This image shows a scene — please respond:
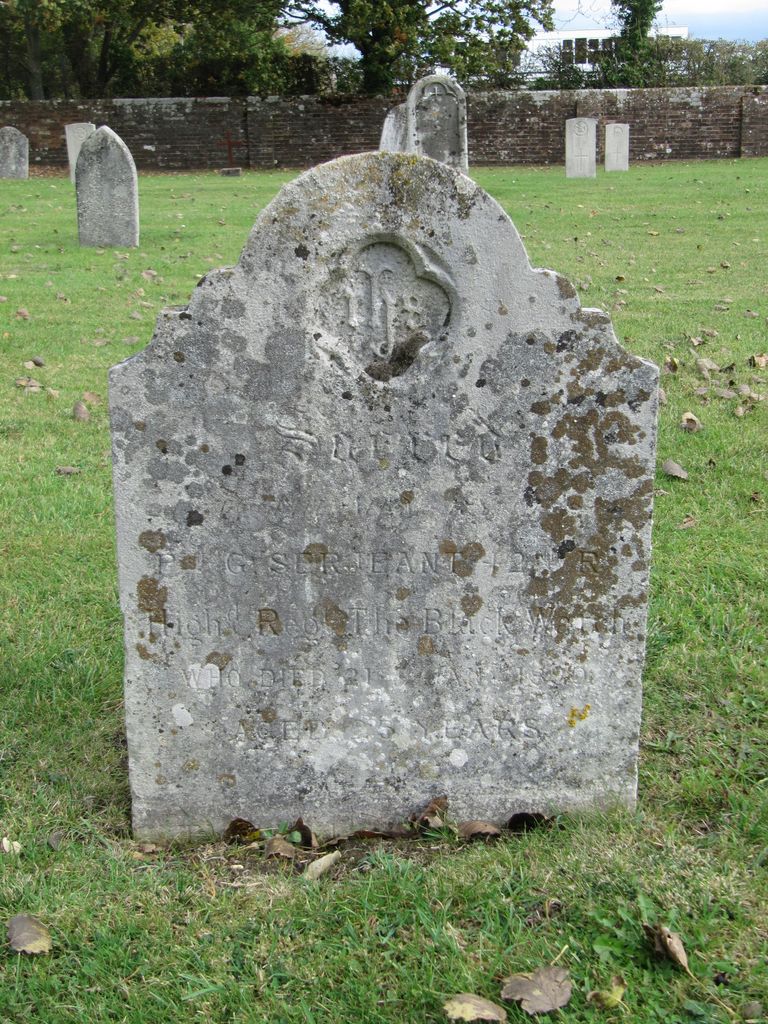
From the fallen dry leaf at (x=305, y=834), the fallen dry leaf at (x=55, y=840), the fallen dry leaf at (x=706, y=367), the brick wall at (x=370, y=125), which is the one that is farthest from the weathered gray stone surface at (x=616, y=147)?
the fallen dry leaf at (x=55, y=840)

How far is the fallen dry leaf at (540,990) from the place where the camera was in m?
2.27

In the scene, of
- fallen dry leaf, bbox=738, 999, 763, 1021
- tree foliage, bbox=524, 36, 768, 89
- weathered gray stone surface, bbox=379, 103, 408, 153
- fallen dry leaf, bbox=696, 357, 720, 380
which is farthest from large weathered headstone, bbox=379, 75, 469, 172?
tree foliage, bbox=524, 36, 768, 89

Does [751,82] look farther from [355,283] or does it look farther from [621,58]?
[355,283]

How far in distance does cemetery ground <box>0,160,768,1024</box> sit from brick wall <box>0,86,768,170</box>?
25.3 m

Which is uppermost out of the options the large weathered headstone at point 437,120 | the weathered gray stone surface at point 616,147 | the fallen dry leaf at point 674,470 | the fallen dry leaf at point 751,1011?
the weathered gray stone surface at point 616,147

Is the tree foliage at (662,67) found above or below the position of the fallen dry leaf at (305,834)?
above

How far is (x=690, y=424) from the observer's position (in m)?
6.09

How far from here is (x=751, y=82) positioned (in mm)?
40969

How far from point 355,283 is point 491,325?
1.26ft

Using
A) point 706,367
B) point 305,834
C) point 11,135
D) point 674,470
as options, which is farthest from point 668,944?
point 11,135

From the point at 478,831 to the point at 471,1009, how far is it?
0.80 m

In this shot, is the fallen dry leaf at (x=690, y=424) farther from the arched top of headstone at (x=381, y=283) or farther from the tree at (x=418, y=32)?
the tree at (x=418, y=32)

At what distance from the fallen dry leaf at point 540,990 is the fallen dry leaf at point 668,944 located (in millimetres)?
223

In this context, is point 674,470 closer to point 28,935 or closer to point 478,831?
point 478,831
